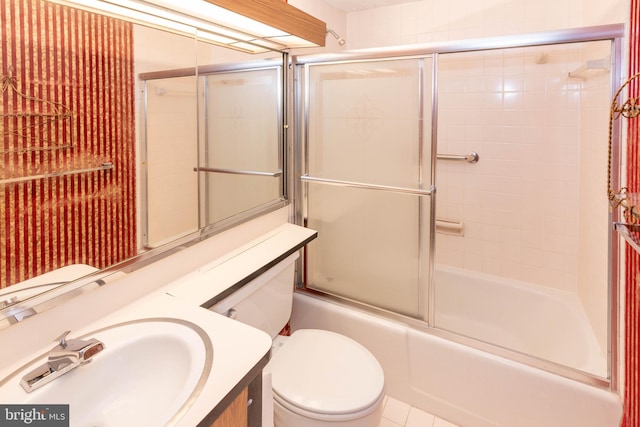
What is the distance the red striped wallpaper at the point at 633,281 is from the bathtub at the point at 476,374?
3.7 inches

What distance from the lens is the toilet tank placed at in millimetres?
1334

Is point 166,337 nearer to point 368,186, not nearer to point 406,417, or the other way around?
point 368,186

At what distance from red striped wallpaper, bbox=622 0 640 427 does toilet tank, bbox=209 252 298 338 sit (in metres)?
1.30

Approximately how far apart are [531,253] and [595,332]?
0.72 meters

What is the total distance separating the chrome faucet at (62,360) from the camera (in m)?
0.78

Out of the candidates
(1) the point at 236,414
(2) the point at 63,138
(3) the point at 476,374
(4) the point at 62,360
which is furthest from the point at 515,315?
(2) the point at 63,138

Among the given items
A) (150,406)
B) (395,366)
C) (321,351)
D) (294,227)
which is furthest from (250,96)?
(395,366)

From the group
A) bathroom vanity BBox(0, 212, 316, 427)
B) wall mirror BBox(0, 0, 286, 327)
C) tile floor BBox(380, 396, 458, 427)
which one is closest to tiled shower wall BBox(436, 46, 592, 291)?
tile floor BBox(380, 396, 458, 427)

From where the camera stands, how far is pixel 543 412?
1.53m

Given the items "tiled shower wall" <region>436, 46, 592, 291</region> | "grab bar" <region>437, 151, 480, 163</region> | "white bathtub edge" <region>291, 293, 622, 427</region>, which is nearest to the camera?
"white bathtub edge" <region>291, 293, 622, 427</region>

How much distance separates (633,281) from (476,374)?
0.72m

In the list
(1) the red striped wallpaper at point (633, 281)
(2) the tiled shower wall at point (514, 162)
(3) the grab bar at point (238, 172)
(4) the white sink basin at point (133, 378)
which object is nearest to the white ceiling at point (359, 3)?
(2) the tiled shower wall at point (514, 162)

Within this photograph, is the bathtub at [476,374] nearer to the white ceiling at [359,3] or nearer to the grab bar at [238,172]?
the grab bar at [238,172]

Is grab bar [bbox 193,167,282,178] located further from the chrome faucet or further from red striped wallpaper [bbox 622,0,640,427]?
red striped wallpaper [bbox 622,0,640,427]
